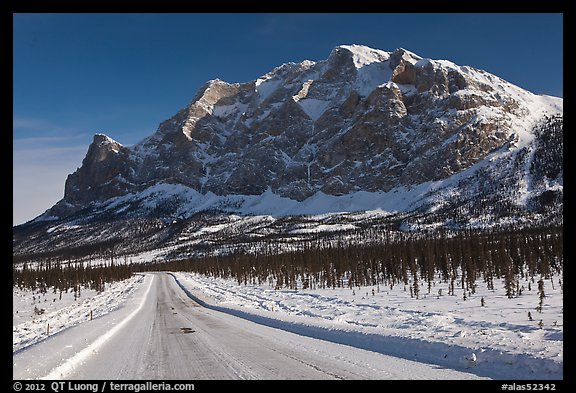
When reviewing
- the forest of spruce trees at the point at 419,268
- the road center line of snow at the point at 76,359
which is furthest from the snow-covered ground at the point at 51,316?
the forest of spruce trees at the point at 419,268

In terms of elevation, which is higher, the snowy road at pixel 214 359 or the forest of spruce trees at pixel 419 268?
the snowy road at pixel 214 359

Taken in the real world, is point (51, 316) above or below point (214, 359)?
below

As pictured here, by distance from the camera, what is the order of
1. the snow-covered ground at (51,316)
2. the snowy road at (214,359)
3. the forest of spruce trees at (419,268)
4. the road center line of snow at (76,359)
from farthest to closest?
the forest of spruce trees at (419,268), the snow-covered ground at (51,316), the road center line of snow at (76,359), the snowy road at (214,359)

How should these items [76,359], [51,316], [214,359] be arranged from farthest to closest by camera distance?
1. [51,316]
2. [76,359]
3. [214,359]

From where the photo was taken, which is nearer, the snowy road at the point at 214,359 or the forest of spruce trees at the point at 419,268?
the snowy road at the point at 214,359

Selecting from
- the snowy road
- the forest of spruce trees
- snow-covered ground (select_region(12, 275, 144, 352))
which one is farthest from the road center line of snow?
the forest of spruce trees

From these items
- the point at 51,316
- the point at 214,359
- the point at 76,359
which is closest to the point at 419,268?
the point at 51,316

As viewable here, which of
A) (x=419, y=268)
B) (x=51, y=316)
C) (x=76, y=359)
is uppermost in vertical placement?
(x=76, y=359)

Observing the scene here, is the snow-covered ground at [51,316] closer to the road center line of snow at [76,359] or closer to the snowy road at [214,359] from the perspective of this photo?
the road center line of snow at [76,359]

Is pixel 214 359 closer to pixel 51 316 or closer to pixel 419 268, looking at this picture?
pixel 51 316

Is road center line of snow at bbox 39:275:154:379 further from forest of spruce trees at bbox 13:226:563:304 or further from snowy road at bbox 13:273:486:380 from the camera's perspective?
forest of spruce trees at bbox 13:226:563:304

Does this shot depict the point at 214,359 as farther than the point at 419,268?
No

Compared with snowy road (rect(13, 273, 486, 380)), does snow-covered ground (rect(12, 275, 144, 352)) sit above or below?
below
